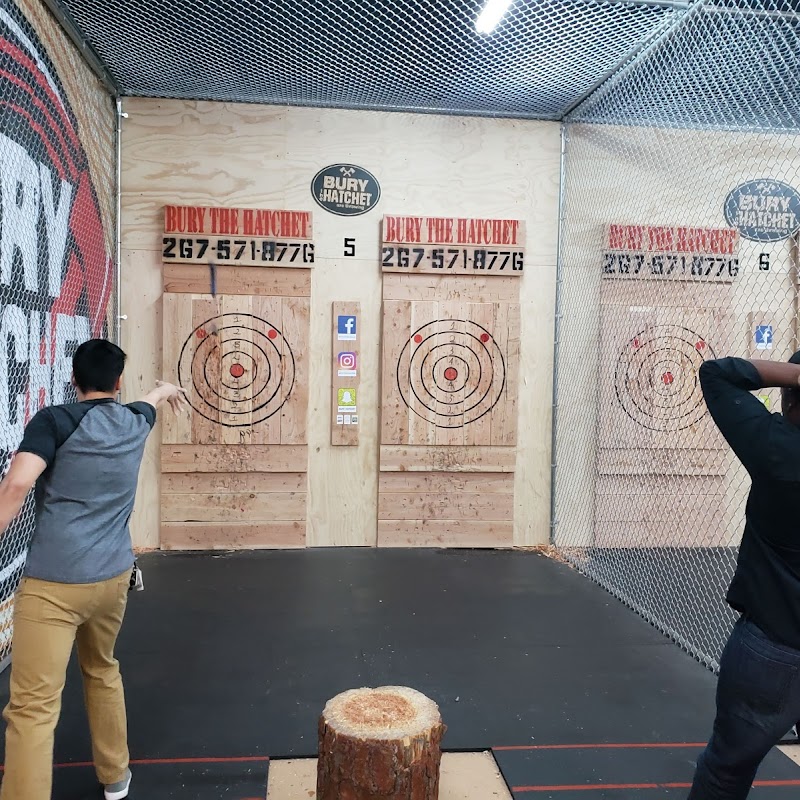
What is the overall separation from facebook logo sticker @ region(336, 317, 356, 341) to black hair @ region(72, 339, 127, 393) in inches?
111

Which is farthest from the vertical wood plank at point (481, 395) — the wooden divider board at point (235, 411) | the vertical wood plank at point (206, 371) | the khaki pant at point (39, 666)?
the khaki pant at point (39, 666)

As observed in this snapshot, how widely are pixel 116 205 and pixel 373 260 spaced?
1.70 m

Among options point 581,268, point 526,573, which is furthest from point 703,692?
point 581,268

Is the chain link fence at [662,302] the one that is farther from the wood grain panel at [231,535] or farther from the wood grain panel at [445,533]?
the wood grain panel at [231,535]

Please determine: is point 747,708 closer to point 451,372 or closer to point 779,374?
point 779,374

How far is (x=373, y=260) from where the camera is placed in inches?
184

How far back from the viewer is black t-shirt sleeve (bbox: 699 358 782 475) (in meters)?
1.42

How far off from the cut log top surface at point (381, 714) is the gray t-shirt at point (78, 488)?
715 millimetres

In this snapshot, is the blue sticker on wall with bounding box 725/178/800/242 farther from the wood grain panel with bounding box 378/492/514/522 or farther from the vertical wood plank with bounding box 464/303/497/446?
the wood grain panel with bounding box 378/492/514/522

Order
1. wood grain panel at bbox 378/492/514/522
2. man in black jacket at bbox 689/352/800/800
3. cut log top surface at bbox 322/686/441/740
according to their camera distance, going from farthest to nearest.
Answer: wood grain panel at bbox 378/492/514/522 < cut log top surface at bbox 322/686/441/740 < man in black jacket at bbox 689/352/800/800

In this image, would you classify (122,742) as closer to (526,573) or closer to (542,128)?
(526,573)

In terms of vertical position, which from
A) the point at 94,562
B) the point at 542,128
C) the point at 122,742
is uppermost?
the point at 542,128

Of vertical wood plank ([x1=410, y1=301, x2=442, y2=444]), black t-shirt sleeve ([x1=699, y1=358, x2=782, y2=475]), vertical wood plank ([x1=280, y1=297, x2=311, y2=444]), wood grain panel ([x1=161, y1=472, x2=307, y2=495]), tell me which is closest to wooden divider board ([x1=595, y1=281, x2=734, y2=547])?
vertical wood plank ([x1=410, y1=301, x2=442, y2=444])

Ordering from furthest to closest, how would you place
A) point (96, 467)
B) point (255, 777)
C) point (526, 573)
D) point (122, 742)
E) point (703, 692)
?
1. point (526, 573)
2. point (703, 692)
3. point (255, 777)
4. point (122, 742)
5. point (96, 467)
